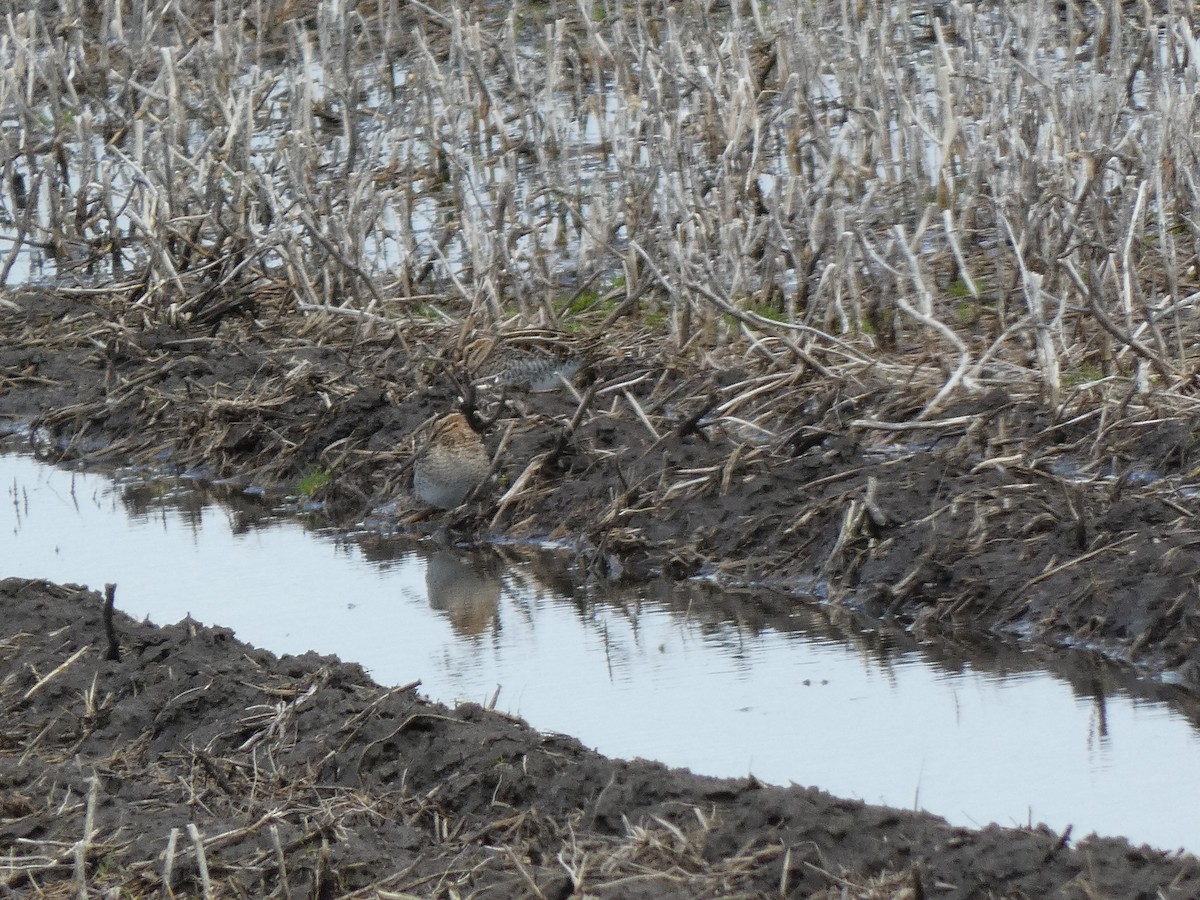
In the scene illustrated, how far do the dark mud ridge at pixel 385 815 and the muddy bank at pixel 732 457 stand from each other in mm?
1978

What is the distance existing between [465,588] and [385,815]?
2719 millimetres

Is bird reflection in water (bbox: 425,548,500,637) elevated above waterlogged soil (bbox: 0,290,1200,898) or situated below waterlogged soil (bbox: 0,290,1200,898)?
below

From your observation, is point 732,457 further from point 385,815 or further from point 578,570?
point 385,815

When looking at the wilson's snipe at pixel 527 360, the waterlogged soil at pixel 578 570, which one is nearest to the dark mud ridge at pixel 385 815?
the waterlogged soil at pixel 578 570

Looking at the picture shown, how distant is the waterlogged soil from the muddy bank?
15 mm

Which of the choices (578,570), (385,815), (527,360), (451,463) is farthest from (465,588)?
(385,815)

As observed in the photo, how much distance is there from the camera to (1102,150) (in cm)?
784

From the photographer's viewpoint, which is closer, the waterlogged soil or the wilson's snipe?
the waterlogged soil

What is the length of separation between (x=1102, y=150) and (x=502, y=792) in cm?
473

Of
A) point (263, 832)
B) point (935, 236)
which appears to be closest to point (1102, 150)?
point (935, 236)

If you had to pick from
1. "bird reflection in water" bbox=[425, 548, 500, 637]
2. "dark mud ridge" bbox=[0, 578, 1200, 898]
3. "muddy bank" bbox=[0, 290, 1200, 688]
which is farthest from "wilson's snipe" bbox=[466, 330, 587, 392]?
"dark mud ridge" bbox=[0, 578, 1200, 898]

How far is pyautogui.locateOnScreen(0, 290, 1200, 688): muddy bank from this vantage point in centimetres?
616

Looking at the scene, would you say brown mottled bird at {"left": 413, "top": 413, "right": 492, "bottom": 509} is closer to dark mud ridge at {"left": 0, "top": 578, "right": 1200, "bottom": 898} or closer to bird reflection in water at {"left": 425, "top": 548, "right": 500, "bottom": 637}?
bird reflection in water at {"left": 425, "top": 548, "right": 500, "bottom": 637}

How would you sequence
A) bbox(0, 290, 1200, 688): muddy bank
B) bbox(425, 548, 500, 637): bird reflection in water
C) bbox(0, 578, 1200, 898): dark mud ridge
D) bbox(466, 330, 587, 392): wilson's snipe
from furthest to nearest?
bbox(466, 330, 587, 392): wilson's snipe, bbox(425, 548, 500, 637): bird reflection in water, bbox(0, 290, 1200, 688): muddy bank, bbox(0, 578, 1200, 898): dark mud ridge
